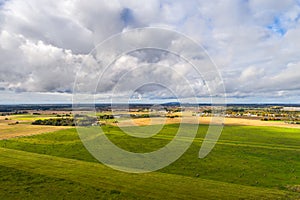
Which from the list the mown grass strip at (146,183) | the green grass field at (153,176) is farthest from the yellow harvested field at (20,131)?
the mown grass strip at (146,183)

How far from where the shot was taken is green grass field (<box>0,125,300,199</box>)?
110ft

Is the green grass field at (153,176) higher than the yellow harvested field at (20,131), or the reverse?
the yellow harvested field at (20,131)

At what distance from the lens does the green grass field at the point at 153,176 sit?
33.7m

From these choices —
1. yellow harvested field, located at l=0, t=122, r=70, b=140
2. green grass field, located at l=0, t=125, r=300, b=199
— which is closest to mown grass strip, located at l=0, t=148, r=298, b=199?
green grass field, located at l=0, t=125, r=300, b=199

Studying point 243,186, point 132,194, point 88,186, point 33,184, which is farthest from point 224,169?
point 33,184

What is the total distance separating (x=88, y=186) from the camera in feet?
118

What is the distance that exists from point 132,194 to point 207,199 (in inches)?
358

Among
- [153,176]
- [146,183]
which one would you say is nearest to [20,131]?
[153,176]

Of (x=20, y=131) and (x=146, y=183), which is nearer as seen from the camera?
(x=146, y=183)

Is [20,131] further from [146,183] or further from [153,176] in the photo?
[146,183]

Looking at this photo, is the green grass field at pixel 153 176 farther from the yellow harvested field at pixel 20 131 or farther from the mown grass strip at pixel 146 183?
→ the yellow harvested field at pixel 20 131

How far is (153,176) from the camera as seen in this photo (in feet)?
134

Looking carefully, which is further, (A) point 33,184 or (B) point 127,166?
(B) point 127,166

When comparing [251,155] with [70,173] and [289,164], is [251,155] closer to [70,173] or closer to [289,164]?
[289,164]
